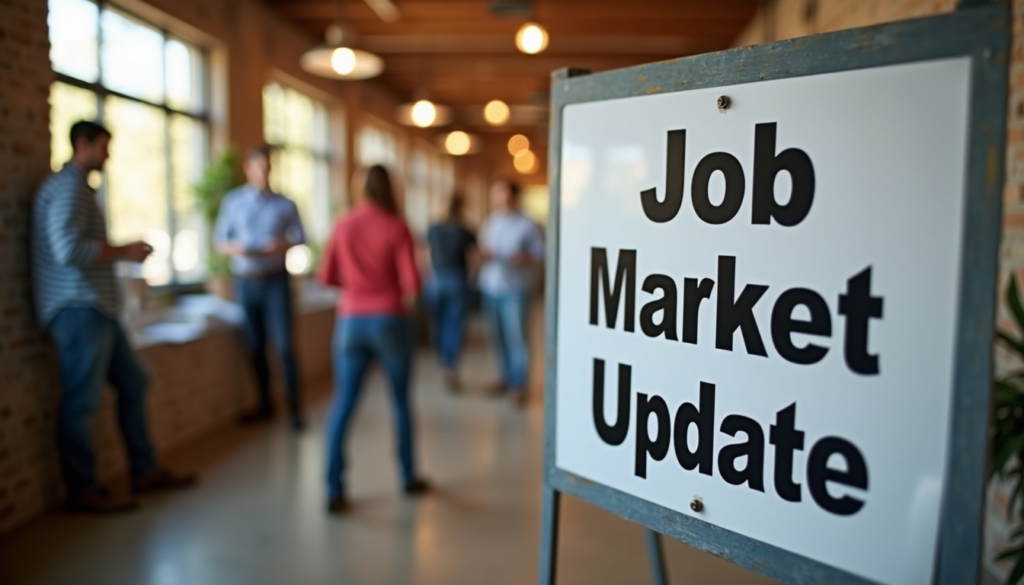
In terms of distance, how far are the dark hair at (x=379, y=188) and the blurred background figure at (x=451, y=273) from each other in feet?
9.98

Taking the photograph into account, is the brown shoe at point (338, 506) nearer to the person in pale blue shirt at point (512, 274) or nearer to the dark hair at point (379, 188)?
the dark hair at point (379, 188)

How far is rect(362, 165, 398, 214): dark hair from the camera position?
3.72 meters

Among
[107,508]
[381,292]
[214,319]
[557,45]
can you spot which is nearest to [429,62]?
[557,45]

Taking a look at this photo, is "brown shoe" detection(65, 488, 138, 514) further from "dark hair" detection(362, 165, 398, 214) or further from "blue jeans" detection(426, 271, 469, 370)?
"blue jeans" detection(426, 271, 469, 370)

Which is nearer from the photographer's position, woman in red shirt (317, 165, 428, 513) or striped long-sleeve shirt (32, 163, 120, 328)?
striped long-sleeve shirt (32, 163, 120, 328)

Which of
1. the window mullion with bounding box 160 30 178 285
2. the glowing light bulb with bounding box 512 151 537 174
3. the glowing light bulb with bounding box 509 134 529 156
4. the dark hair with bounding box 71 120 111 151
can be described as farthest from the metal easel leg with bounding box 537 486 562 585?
the glowing light bulb with bounding box 512 151 537 174

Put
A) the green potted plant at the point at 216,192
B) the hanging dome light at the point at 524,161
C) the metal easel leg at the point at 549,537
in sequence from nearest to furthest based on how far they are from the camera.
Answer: the metal easel leg at the point at 549,537 < the green potted plant at the point at 216,192 < the hanging dome light at the point at 524,161

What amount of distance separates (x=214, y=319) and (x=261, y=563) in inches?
101

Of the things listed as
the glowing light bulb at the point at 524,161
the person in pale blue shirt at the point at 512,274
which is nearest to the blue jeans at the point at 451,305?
the person in pale blue shirt at the point at 512,274

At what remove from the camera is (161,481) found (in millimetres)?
3824

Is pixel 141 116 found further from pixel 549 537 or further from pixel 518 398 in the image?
pixel 549 537

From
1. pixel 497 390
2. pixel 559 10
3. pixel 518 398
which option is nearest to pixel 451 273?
pixel 497 390

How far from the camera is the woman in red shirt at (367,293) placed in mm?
3664

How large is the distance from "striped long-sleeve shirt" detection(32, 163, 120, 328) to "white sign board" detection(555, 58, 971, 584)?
2495 millimetres
